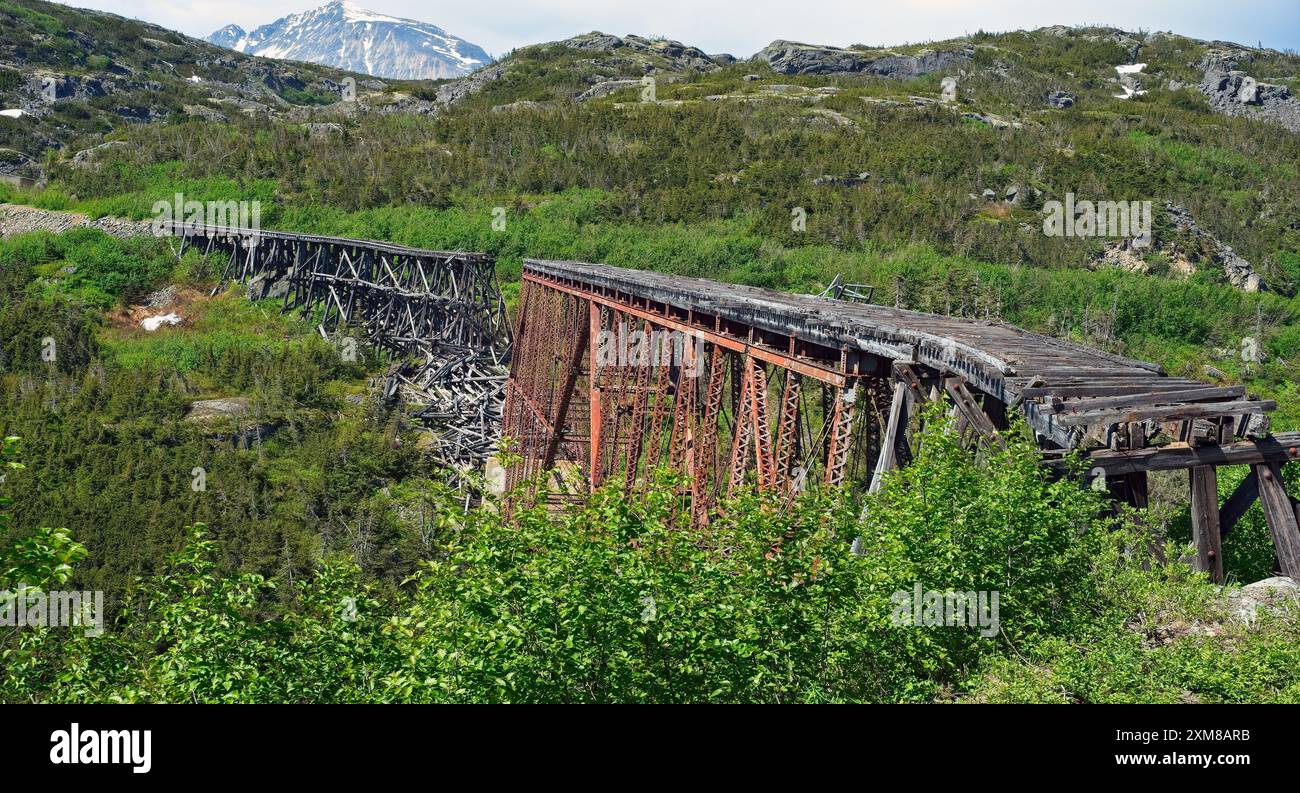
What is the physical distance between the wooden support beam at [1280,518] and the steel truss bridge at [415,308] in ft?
96.1

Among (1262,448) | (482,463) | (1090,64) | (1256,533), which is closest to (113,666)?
(1262,448)

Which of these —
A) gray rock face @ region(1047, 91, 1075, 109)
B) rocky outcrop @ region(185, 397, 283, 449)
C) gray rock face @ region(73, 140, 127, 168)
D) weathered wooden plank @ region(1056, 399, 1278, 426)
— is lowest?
rocky outcrop @ region(185, 397, 283, 449)

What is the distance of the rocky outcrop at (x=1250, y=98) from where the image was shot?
112 meters

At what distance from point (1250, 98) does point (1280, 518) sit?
12428 centimetres

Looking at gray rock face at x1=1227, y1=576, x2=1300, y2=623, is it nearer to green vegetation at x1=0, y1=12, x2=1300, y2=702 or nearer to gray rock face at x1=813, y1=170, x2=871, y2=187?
green vegetation at x1=0, y1=12, x2=1300, y2=702

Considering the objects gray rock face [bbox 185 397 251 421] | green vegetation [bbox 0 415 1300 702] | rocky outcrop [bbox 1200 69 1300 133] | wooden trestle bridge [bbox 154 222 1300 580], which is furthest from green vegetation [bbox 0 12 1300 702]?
rocky outcrop [bbox 1200 69 1300 133]

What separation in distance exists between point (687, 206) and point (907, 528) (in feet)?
193

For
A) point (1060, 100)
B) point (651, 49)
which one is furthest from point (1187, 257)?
point (651, 49)

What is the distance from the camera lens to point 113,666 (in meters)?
11.0

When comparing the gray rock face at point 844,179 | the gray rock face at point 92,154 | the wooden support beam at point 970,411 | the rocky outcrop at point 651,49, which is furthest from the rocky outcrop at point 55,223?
the rocky outcrop at point 651,49

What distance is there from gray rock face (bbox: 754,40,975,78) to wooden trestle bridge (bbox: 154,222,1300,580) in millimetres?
99250

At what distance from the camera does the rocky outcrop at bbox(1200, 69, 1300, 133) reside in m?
112

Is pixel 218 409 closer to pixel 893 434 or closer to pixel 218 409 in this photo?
pixel 218 409

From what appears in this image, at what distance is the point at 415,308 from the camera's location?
4812cm
